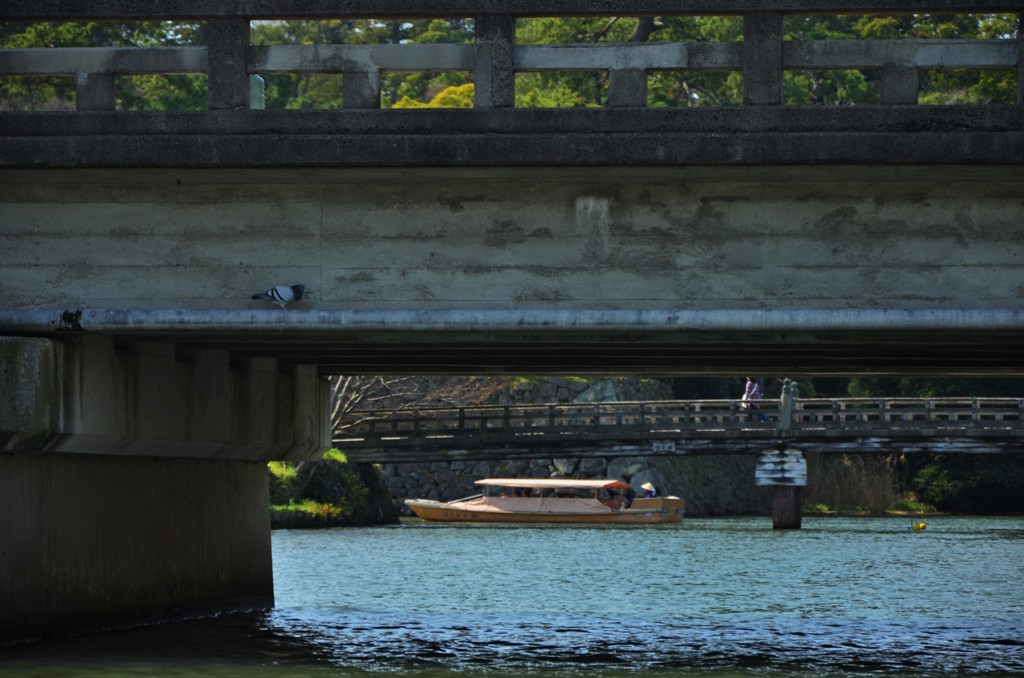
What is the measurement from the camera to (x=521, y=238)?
15.4 metres

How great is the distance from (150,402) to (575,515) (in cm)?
4355

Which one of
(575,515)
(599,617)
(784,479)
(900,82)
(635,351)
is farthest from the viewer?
(575,515)

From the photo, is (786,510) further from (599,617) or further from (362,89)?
(362,89)

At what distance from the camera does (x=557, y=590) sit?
29.2m

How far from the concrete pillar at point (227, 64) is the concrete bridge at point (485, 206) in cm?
2

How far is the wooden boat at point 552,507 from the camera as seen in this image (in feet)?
200

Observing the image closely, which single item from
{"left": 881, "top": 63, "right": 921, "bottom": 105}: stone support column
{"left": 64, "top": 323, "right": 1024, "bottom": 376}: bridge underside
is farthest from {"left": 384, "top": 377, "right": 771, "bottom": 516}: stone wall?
{"left": 881, "top": 63, "right": 921, "bottom": 105}: stone support column

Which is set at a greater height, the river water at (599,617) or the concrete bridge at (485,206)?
the concrete bridge at (485,206)

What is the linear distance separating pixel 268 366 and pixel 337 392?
35.8 metres

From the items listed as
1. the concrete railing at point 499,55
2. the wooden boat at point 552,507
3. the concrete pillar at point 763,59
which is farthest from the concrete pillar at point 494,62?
the wooden boat at point 552,507

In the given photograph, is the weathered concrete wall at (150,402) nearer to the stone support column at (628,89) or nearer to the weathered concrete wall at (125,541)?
the weathered concrete wall at (125,541)

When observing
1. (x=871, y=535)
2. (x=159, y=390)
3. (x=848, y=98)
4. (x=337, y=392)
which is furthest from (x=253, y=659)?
(x=848, y=98)

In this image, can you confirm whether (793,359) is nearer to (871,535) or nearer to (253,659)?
(253,659)

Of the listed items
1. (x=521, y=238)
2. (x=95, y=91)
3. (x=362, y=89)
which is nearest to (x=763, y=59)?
(x=521, y=238)
